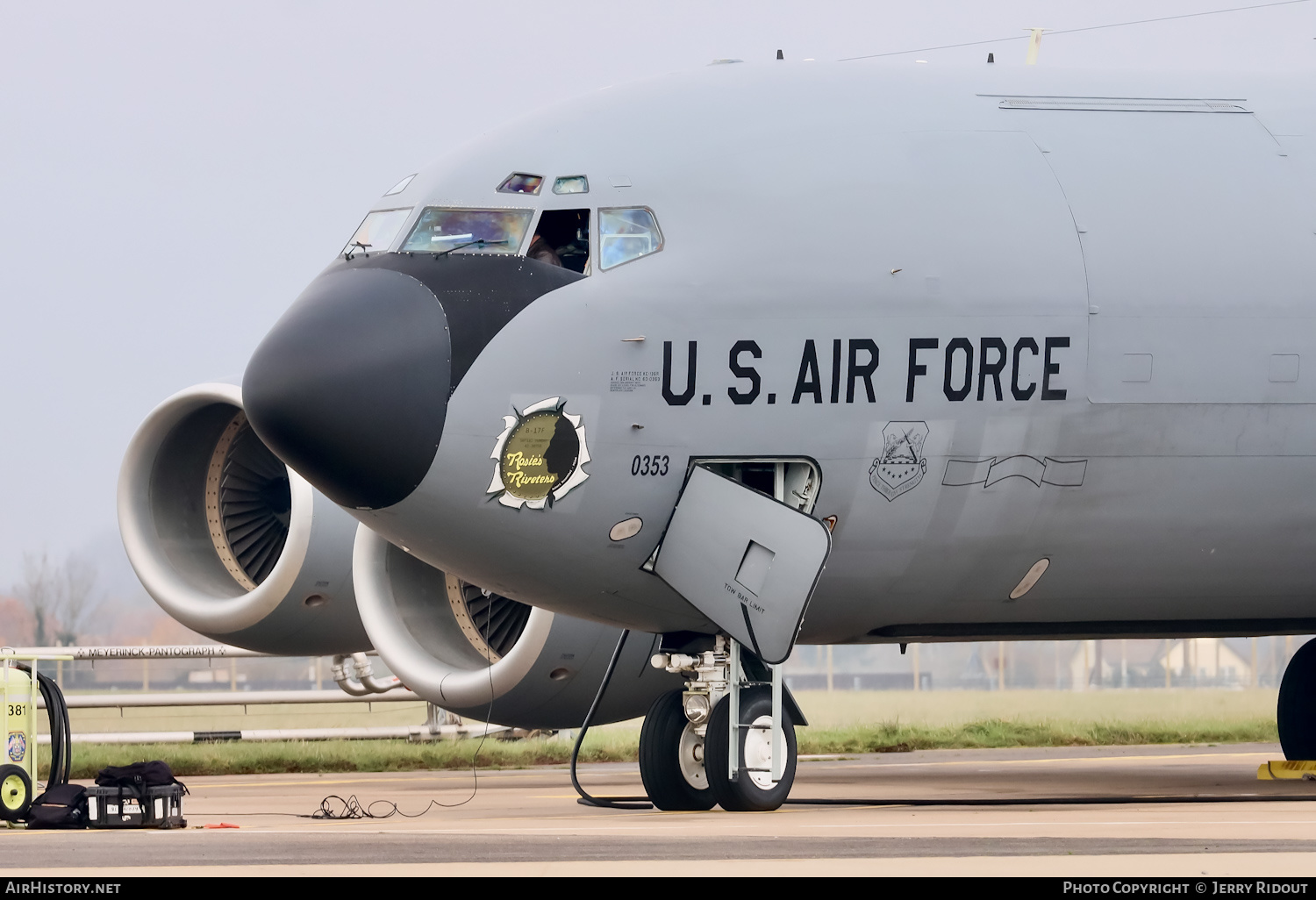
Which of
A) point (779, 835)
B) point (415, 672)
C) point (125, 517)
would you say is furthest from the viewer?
point (125, 517)

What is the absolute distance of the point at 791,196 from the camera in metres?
12.6

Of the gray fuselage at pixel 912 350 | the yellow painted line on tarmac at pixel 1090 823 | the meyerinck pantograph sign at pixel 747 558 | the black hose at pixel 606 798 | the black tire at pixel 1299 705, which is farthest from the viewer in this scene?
the black tire at pixel 1299 705

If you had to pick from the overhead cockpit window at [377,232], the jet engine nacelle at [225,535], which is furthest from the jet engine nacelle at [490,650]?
the overhead cockpit window at [377,232]

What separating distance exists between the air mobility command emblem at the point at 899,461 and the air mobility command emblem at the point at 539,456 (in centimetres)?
196

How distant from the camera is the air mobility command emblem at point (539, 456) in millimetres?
11977

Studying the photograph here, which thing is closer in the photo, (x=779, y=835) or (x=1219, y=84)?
(x=779, y=835)

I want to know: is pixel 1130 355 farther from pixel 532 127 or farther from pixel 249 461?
pixel 249 461

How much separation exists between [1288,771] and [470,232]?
864 cm

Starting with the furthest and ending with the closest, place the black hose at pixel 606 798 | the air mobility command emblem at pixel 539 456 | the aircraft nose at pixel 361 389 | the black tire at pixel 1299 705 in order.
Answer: the black tire at pixel 1299 705
the black hose at pixel 606 798
the air mobility command emblem at pixel 539 456
the aircraft nose at pixel 361 389

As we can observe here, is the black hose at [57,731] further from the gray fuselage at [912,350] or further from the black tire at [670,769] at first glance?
the black tire at [670,769]

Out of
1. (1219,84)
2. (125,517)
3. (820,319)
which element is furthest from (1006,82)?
(125,517)

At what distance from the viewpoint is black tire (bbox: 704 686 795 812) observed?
12.3 meters

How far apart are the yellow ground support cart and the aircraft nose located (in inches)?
103
